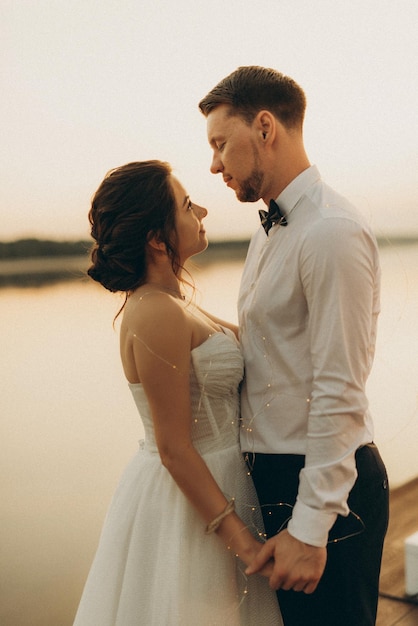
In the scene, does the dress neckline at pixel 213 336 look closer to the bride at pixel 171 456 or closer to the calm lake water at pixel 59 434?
the bride at pixel 171 456

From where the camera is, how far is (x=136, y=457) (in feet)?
4.89

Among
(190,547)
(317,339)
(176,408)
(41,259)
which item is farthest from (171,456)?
(41,259)

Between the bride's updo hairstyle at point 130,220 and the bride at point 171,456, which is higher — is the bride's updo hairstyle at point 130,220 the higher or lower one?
the higher one

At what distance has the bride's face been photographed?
140cm

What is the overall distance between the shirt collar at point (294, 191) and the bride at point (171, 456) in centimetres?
20

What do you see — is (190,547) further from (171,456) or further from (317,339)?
(317,339)

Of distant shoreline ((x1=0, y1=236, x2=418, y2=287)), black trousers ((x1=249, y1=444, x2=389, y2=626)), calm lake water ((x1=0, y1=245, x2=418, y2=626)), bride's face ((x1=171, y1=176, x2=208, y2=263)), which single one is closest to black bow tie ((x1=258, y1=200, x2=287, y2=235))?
bride's face ((x1=171, y1=176, x2=208, y2=263))

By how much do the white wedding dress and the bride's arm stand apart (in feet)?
0.23

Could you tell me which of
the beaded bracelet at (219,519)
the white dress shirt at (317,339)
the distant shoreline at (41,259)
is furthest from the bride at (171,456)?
the distant shoreline at (41,259)

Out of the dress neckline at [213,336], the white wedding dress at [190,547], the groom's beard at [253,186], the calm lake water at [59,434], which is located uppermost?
the groom's beard at [253,186]

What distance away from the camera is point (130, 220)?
136 cm

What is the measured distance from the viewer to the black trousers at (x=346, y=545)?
1287mm

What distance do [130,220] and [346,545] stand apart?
722 mm

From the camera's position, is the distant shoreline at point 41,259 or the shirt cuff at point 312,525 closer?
the shirt cuff at point 312,525
